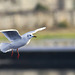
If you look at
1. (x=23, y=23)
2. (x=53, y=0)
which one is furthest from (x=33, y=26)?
(x=53, y=0)

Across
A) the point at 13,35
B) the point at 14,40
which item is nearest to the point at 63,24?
the point at 13,35

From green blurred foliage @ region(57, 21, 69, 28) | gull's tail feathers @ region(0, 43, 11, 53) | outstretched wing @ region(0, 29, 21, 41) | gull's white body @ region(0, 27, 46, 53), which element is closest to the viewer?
gull's white body @ region(0, 27, 46, 53)

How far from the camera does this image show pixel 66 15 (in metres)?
90.4

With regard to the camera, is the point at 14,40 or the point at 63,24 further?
the point at 63,24

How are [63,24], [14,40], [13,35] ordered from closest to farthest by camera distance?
[14,40]
[13,35]
[63,24]

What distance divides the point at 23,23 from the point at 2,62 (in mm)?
56237

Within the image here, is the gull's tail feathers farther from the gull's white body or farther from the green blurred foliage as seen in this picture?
the green blurred foliage

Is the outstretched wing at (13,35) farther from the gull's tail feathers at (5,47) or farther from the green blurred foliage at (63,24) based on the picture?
the green blurred foliage at (63,24)

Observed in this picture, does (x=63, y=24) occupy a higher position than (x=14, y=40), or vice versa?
(x=63, y=24)

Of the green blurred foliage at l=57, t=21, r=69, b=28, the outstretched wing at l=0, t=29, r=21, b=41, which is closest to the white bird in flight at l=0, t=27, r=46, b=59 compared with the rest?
the outstretched wing at l=0, t=29, r=21, b=41

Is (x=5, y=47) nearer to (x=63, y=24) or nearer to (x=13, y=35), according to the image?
(x=13, y=35)

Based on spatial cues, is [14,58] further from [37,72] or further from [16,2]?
[16,2]

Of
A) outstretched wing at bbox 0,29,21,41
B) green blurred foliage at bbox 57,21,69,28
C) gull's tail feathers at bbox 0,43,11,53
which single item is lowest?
gull's tail feathers at bbox 0,43,11,53

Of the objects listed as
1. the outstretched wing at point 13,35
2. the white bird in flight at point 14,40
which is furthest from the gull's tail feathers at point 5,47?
the outstretched wing at point 13,35
